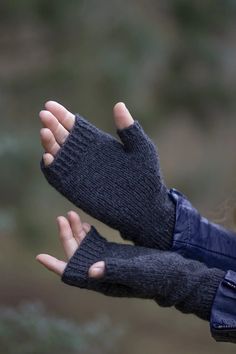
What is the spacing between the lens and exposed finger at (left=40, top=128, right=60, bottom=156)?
1.98 m

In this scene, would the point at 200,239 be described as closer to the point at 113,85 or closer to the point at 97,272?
the point at 97,272

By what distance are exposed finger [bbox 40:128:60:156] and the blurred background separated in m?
2.20

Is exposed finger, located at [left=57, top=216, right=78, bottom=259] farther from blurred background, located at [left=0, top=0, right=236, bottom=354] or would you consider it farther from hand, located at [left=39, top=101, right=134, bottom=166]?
blurred background, located at [left=0, top=0, right=236, bottom=354]

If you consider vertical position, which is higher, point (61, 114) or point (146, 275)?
point (61, 114)

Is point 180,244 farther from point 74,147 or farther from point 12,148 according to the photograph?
point 12,148

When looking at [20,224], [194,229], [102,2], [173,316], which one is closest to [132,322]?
[173,316]

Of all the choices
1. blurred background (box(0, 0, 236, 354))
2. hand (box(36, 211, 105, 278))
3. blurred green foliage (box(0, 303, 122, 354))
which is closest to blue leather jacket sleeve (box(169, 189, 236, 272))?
hand (box(36, 211, 105, 278))

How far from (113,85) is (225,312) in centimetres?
337

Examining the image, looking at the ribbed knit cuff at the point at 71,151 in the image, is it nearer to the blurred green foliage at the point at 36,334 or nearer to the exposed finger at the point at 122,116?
the exposed finger at the point at 122,116

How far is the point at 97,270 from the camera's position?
1887mm

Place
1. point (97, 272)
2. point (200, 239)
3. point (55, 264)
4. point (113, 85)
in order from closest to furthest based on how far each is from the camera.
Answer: point (97, 272) < point (55, 264) < point (200, 239) < point (113, 85)

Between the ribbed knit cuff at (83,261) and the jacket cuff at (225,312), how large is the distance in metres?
0.25

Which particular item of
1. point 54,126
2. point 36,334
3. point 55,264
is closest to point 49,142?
point 54,126

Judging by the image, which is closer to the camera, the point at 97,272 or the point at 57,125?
the point at 97,272
